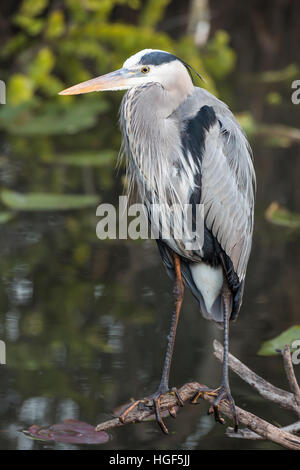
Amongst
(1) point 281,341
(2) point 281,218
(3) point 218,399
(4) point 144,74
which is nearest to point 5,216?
(2) point 281,218

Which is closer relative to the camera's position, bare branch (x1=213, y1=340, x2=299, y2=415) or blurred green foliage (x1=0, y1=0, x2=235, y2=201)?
bare branch (x1=213, y1=340, x2=299, y2=415)

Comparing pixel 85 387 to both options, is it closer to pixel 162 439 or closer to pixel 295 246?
pixel 162 439

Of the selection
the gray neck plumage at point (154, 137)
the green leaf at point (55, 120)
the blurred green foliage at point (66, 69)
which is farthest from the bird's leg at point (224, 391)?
the green leaf at point (55, 120)

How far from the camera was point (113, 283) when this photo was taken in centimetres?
484

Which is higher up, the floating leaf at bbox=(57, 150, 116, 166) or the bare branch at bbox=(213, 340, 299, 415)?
the floating leaf at bbox=(57, 150, 116, 166)

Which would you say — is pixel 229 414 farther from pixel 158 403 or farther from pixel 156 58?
pixel 156 58

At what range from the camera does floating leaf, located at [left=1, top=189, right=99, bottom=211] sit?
18.3ft

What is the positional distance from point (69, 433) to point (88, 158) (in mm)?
3989

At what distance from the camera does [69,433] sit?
315 centimetres

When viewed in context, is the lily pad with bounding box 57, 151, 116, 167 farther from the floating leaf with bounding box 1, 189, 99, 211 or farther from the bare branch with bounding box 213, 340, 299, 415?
the bare branch with bounding box 213, 340, 299, 415

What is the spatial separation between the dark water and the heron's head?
139 centimetres

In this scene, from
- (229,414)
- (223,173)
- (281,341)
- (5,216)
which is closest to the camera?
(229,414)

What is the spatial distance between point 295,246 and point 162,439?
A: 95.7 inches

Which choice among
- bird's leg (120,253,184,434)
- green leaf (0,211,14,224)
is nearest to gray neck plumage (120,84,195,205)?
bird's leg (120,253,184,434)
